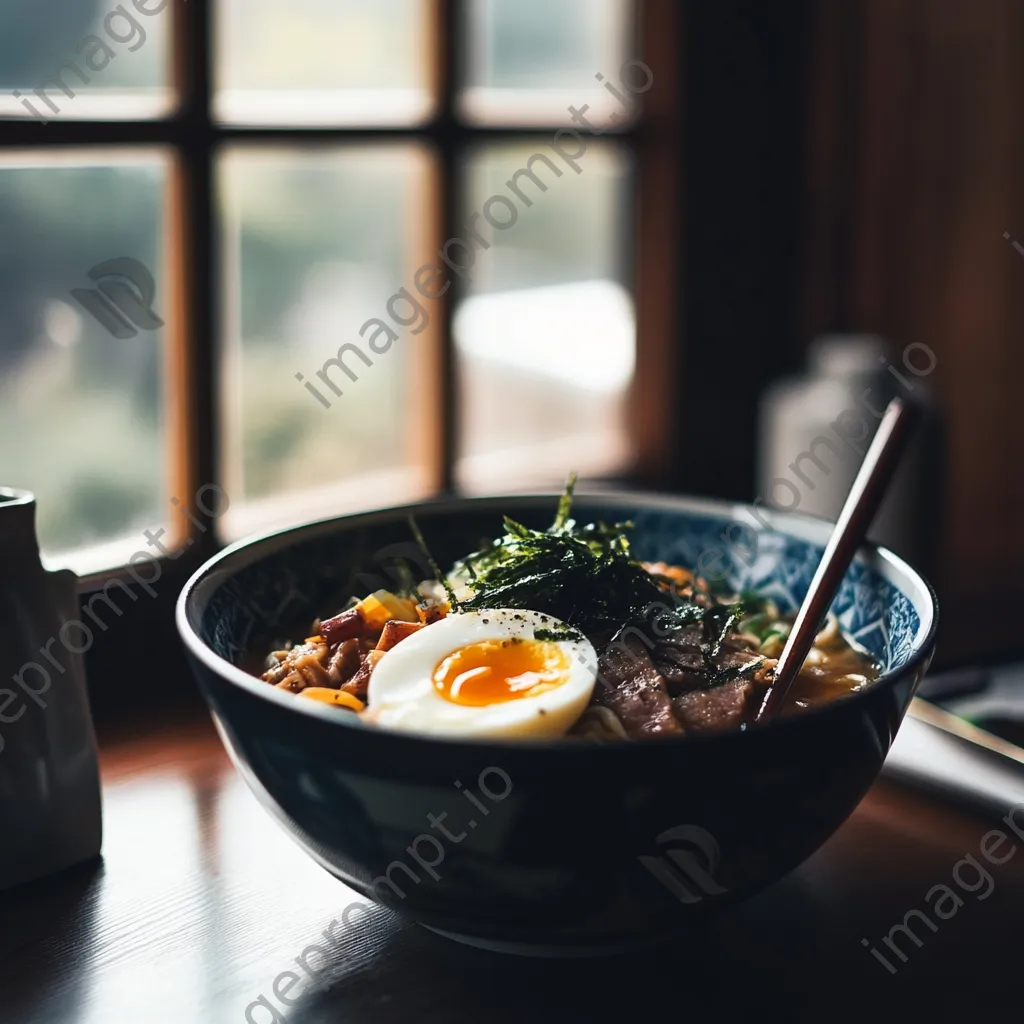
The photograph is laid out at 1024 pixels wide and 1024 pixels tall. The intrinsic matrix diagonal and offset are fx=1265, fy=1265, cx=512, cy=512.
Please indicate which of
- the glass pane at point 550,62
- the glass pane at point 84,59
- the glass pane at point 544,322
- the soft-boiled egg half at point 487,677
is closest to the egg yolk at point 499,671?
the soft-boiled egg half at point 487,677

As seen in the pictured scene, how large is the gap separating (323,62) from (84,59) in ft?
1.23

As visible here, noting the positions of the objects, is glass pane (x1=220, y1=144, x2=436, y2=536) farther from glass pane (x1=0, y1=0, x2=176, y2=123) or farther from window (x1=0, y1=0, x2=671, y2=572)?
glass pane (x1=0, y1=0, x2=176, y2=123)

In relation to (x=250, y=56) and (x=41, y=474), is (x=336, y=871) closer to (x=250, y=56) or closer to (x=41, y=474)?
(x=41, y=474)

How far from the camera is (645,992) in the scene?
919 millimetres

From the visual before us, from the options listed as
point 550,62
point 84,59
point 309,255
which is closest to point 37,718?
point 84,59

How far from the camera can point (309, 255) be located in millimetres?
1770

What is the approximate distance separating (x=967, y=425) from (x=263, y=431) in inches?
48.0

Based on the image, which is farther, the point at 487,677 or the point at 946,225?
the point at 946,225

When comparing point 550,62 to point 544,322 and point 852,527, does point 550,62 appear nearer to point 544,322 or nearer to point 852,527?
point 544,322

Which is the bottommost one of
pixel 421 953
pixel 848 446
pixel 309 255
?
pixel 421 953

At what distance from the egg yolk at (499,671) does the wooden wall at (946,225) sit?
1.16 meters

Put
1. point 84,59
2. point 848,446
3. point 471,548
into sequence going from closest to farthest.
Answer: point 471,548, point 84,59, point 848,446

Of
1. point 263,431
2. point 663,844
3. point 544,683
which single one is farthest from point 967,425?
point 663,844

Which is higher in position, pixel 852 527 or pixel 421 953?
pixel 852 527
